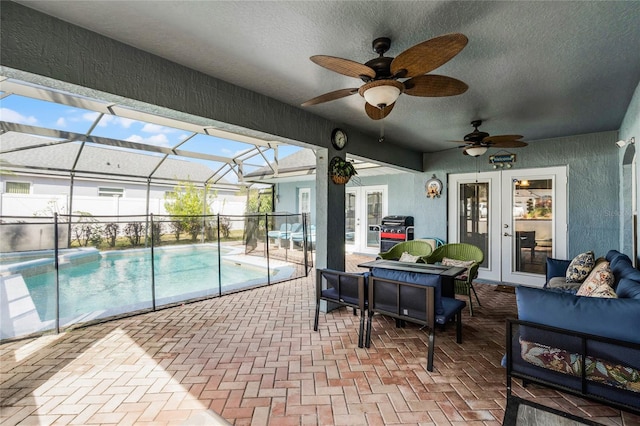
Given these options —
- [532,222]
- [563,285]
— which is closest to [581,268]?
[563,285]

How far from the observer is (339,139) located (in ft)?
13.5

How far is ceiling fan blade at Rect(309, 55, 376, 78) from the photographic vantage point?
1.74m

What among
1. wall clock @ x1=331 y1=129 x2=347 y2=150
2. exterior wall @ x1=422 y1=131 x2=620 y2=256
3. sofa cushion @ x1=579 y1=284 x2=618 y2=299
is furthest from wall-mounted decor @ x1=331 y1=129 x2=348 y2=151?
exterior wall @ x1=422 y1=131 x2=620 y2=256

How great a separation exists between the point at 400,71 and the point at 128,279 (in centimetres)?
545

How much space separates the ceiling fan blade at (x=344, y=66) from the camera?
68.6 inches

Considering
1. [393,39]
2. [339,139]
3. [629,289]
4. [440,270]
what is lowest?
[440,270]

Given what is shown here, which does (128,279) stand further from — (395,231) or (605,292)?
(605,292)

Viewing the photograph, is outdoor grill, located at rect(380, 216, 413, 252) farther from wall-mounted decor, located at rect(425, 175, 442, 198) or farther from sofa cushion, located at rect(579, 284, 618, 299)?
sofa cushion, located at rect(579, 284, 618, 299)

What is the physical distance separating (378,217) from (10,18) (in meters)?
7.90

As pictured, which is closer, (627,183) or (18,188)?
(627,183)

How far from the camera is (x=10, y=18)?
5.64 feet

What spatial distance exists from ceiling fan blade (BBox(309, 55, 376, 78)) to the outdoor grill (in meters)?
5.31

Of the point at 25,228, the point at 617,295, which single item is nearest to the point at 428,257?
the point at 617,295

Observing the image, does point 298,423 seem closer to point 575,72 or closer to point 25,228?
point 575,72
